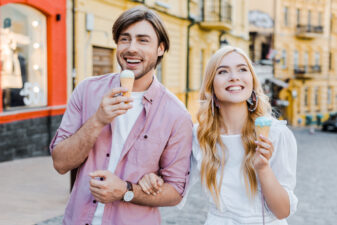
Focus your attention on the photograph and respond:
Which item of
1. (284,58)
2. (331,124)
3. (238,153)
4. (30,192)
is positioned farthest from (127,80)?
(284,58)

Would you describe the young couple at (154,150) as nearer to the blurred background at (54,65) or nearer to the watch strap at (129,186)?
the watch strap at (129,186)

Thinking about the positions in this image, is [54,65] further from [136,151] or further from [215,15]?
[215,15]

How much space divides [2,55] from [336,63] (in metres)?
38.2

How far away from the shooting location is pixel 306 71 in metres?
36.5

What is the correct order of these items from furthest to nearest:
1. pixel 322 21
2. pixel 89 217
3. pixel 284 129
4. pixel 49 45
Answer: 1. pixel 322 21
2. pixel 49 45
3. pixel 284 129
4. pixel 89 217

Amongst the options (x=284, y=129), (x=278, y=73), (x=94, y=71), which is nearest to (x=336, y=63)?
(x=278, y=73)

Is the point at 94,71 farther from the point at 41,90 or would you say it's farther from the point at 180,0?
the point at 180,0

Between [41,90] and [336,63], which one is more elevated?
[336,63]

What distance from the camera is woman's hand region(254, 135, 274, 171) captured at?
80.8 inches

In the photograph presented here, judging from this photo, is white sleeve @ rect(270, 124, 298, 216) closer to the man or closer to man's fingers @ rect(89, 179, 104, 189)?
the man

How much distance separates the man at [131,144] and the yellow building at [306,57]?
33.7m

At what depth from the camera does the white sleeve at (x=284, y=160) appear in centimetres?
227

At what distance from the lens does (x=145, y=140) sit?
219cm

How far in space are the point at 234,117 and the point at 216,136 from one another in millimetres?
169
